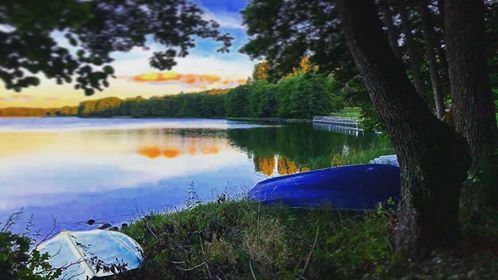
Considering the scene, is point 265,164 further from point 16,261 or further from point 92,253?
point 16,261

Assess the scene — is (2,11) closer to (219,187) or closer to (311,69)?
(311,69)

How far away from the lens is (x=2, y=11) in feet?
6.47

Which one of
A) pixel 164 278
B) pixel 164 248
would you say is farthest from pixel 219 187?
pixel 164 278

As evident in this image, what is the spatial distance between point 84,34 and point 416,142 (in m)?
3.07

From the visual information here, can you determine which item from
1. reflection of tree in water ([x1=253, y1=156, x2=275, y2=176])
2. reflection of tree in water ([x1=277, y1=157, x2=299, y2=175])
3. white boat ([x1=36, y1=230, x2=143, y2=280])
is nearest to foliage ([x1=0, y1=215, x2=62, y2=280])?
white boat ([x1=36, y1=230, x2=143, y2=280])

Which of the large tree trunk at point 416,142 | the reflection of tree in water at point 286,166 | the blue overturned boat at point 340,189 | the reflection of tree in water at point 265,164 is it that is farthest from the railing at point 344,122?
the large tree trunk at point 416,142

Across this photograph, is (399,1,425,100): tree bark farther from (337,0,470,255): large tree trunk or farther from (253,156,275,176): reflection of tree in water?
(253,156,275,176): reflection of tree in water

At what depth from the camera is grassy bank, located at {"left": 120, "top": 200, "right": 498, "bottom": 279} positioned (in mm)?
4012

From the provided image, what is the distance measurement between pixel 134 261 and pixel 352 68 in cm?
557

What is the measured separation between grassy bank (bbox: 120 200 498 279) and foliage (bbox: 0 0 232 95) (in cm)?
237

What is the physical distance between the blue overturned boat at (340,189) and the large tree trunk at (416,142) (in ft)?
9.52

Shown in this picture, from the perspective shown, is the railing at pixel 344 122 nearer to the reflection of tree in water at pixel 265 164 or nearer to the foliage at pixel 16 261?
the reflection of tree in water at pixel 265 164

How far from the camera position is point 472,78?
19.1ft

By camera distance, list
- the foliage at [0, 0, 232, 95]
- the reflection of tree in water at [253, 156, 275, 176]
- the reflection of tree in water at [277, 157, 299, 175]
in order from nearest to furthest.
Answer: the foliage at [0, 0, 232, 95]
the reflection of tree in water at [277, 157, 299, 175]
the reflection of tree in water at [253, 156, 275, 176]
